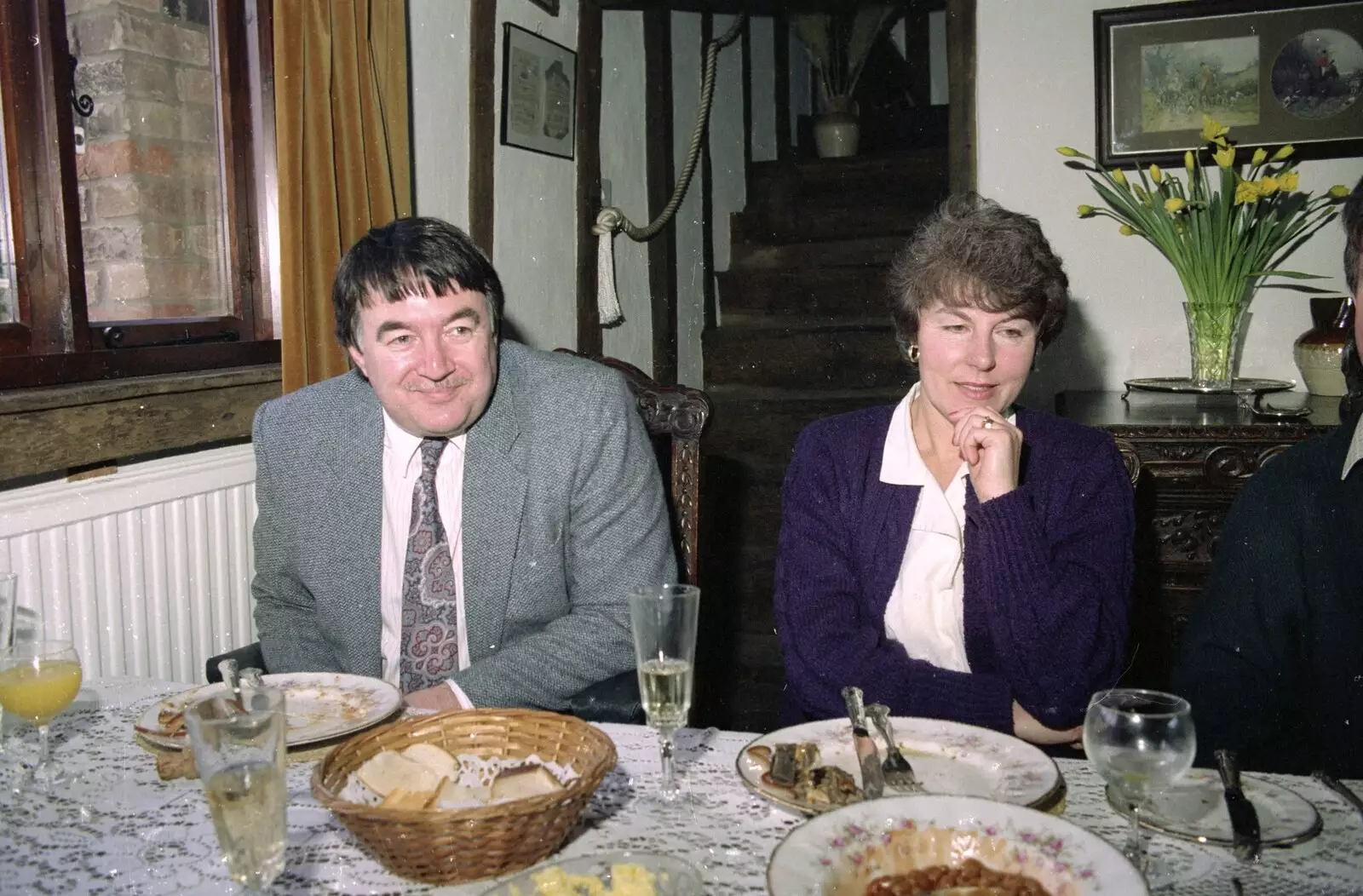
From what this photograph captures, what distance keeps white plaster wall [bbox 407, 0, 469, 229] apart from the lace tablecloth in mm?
2341

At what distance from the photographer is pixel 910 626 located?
1.68m

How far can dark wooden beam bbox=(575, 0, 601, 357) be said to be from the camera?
418 cm

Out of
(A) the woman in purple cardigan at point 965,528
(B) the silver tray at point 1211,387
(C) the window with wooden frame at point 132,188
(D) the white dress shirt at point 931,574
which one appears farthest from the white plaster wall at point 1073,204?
(C) the window with wooden frame at point 132,188

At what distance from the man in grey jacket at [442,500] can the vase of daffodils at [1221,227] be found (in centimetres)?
192

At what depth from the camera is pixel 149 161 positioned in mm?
2518

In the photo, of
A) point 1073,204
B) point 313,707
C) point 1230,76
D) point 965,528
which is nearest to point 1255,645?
point 965,528

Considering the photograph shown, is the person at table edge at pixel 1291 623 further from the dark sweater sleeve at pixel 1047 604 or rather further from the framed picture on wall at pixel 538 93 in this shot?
the framed picture on wall at pixel 538 93

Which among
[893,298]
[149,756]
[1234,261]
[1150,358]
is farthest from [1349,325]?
[149,756]

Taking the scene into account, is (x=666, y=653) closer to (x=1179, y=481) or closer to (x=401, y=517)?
(x=401, y=517)

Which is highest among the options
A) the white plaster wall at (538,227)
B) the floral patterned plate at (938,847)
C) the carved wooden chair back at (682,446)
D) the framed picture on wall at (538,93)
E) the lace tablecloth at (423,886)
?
the framed picture on wall at (538,93)

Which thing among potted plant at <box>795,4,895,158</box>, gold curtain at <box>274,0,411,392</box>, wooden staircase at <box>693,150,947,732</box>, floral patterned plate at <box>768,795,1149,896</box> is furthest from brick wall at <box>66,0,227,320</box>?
potted plant at <box>795,4,895,158</box>

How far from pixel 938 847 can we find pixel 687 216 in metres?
4.84

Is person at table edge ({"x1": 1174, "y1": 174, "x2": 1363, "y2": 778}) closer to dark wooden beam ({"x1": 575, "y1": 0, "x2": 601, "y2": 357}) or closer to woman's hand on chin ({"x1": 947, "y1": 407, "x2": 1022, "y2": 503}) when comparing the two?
woman's hand on chin ({"x1": 947, "y1": 407, "x2": 1022, "y2": 503})

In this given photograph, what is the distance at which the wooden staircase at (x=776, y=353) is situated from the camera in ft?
13.8
